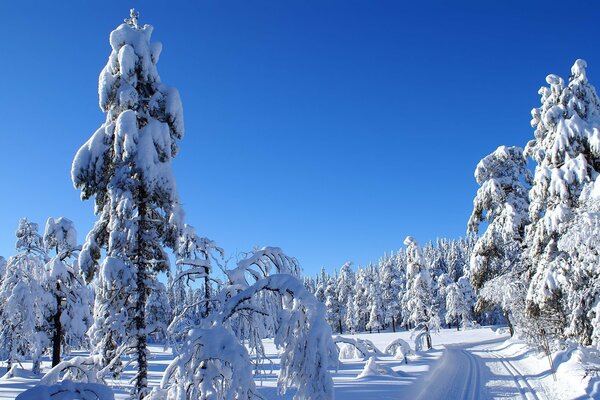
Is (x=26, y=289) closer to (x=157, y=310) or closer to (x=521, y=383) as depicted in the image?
(x=157, y=310)

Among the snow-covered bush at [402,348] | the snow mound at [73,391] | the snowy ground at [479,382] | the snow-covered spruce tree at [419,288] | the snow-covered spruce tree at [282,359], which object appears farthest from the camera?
the snow-covered spruce tree at [419,288]

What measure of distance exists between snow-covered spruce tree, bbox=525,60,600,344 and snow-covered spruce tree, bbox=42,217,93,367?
22759 mm

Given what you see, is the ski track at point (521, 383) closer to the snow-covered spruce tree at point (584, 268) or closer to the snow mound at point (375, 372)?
the snow-covered spruce tree at point (584, 268)

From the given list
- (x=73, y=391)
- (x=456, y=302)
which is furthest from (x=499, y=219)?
(x=456, y=302)

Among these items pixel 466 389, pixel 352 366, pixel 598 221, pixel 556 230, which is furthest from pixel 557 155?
pixel 352 366

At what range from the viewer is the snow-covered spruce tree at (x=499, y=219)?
22953 millimetres

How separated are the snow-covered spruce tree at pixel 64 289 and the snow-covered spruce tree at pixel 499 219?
22837mm

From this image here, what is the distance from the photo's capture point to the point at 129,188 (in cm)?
1099

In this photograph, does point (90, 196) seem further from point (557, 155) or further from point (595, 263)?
point (557, 155)

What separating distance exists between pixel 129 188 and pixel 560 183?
16.9 meters

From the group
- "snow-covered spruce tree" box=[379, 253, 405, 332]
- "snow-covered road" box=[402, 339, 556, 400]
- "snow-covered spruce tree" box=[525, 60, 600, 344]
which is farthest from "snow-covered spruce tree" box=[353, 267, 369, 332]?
"snow-covered spruce tree" box=[525, 60, 600, 344]

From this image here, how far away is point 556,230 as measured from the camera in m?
16.8

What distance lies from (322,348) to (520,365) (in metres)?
23.3

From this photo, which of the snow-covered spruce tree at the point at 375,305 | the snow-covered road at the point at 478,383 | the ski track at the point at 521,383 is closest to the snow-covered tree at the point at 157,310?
the snow-covered road at the point at 478,383
